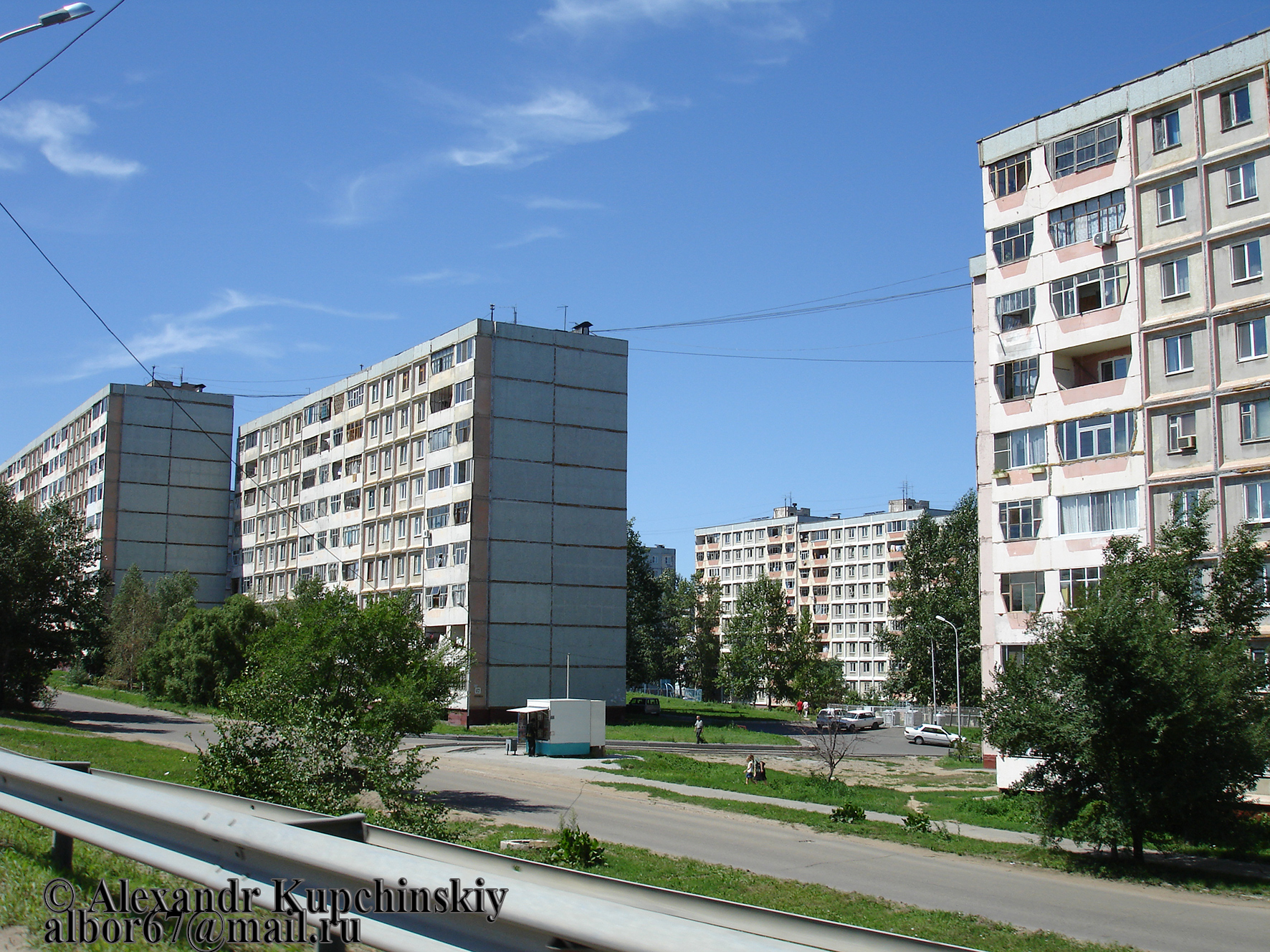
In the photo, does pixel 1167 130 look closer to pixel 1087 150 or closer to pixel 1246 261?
pixel 1087 150

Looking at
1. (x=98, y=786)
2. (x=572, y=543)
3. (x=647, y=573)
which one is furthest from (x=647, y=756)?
(x=647, y=573)

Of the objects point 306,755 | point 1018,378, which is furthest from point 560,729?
point 306,755

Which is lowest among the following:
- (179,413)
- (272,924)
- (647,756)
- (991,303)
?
(647,756)

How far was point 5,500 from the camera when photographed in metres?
43.1

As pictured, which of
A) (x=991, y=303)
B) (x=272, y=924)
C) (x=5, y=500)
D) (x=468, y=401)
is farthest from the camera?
(x=468, y=401)

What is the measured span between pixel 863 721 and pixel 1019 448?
48.4m

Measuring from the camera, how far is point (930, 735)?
66.4 meters

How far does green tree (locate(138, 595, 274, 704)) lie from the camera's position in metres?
62.0

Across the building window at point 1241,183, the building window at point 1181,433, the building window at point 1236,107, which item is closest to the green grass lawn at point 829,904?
the building window at point 1181,433

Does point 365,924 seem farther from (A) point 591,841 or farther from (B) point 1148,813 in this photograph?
(B) point 1148,813

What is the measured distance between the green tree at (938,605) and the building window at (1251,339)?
4348 cm

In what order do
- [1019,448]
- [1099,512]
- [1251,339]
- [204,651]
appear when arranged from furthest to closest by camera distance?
[204,651] → [1019,448] → [1099,512] → [1251,339]

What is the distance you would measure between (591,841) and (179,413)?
91527 millimetres

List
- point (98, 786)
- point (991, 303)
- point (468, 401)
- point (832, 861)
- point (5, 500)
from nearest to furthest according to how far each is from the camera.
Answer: point (98, 786) < point (832, 861) < point (991, 303) < point (5, 500) < point (468, 401)
